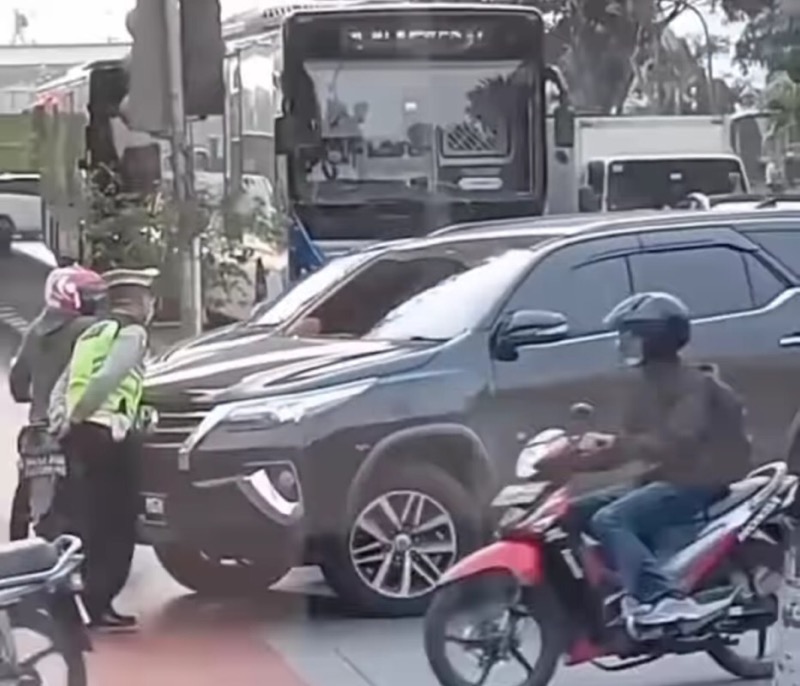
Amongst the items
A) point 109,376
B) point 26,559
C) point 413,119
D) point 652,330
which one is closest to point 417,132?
point 413,119

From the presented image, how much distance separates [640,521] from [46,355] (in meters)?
2.69

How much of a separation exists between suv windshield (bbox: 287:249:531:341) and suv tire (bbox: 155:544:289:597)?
1081 mm

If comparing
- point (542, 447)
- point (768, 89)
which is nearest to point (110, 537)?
point (542, 447)

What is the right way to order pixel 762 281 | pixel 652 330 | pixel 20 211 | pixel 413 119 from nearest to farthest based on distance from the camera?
pixel 652 330 → pixel 762 281 → pixel 20 211 → pixel 413 119

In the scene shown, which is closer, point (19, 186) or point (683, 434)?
point (683, 434)

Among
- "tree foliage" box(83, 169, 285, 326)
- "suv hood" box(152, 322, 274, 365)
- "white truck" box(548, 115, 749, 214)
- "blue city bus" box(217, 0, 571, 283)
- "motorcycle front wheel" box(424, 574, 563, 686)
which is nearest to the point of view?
"motorcycle front wheel" box(424, 574, 563, 686)

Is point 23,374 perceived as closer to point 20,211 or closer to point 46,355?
point 46,355

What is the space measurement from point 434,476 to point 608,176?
4.94 metres

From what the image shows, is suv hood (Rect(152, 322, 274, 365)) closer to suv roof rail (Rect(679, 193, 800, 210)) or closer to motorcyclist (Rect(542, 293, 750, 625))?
suv roof rail (Rect(679, 193, 800, 210))

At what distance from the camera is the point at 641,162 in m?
13.1

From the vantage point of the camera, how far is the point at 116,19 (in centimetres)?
921

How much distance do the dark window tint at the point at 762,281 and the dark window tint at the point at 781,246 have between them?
0.11 metres

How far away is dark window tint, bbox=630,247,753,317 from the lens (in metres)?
8.65

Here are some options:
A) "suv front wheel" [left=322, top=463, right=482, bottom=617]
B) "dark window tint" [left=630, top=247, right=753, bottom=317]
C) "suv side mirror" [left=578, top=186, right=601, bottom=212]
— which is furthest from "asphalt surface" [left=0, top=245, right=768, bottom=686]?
"suv side mirror" [left=578, top=186, right=601, bottom=212]
